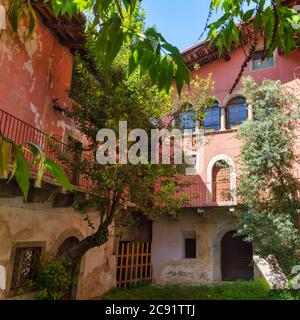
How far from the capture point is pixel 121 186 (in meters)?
8.51

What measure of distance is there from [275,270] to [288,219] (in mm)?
1828

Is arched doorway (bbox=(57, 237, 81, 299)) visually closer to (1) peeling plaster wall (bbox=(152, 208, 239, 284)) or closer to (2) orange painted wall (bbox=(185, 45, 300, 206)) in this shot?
(1) peeling plaster wall (bbox=(152, 208, 239, 284))

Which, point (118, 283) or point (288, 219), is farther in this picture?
point (118, 283)

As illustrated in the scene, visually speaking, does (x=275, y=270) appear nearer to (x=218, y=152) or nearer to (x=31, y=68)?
(x=218, y=152)

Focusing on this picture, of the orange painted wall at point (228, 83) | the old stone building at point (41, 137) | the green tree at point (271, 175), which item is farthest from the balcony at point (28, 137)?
the orange painted wall at point (228, 83)

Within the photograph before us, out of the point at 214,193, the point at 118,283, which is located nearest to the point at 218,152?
the point at 214,193

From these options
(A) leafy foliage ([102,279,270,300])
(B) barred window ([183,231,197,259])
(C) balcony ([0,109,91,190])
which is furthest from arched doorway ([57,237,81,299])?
(B) barred window ([183,231,197,259])

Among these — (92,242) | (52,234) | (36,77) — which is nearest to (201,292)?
(92,242)

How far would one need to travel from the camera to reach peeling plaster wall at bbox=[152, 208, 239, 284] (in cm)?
1506

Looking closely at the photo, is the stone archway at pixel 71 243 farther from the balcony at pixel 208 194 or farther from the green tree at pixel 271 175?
the green tree at pixel 271 175

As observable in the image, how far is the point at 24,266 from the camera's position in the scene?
30.2ft

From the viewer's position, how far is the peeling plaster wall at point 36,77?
9.19 meters

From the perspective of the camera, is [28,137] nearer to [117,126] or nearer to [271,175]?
[117,126]

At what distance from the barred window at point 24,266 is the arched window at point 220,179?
27.3 feet
